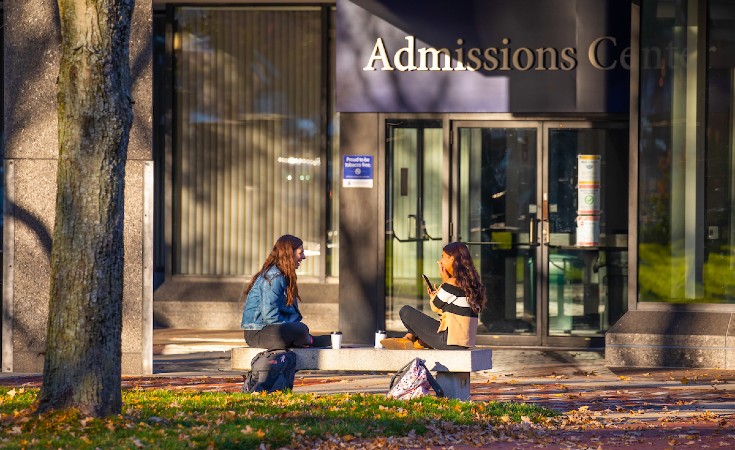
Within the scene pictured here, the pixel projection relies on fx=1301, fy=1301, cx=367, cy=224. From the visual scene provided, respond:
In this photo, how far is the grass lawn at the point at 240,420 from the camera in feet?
24.8

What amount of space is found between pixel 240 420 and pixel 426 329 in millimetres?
2071

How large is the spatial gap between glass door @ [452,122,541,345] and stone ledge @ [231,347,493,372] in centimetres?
469

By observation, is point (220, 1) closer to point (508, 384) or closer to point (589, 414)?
point (508, 384)

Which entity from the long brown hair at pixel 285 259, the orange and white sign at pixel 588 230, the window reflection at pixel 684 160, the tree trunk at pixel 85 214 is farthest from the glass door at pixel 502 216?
the tree trunk at pixel 85 214

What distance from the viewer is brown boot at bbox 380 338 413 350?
1005 cm

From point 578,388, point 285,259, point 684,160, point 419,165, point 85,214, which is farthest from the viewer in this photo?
point 419,165

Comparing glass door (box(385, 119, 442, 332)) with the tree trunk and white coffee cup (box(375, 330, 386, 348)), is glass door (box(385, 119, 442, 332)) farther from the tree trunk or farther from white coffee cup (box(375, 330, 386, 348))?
the tree trunk

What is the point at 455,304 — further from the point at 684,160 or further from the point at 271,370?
the point at 684,160

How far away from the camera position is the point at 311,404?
30.4 feet

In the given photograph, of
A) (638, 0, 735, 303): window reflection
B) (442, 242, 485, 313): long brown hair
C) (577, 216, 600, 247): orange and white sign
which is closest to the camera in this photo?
A: (442, 242, 485, 313): long brown hair

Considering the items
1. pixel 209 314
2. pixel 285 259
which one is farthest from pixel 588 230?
pixel 285 259

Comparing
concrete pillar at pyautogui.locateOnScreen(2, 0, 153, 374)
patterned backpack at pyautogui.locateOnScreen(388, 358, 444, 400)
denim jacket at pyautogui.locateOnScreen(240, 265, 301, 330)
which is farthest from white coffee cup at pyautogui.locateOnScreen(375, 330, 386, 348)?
concrete pillar at pyautogui.locateOnScreen(2, 0, 153, 374)

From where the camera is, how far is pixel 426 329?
32.8ft

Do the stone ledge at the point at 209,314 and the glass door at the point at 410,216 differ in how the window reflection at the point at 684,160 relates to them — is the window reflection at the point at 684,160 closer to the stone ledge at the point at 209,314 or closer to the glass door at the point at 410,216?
the glass door at the point at 410,216
